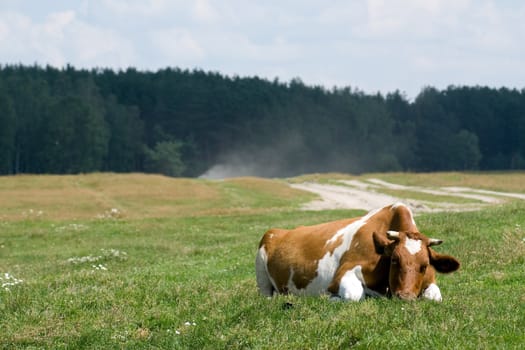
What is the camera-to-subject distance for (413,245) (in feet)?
40.2

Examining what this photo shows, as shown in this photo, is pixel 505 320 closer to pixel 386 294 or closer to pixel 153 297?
pixel 386 294

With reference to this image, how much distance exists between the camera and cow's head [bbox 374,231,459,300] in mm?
12023

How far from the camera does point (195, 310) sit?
12984mm

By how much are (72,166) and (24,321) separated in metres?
157

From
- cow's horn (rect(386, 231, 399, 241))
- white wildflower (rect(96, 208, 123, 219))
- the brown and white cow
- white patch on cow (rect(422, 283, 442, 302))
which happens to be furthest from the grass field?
Result: white wildflower (rect(96, 208, 123, 219))

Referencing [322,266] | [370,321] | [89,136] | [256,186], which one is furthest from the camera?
[89,136]

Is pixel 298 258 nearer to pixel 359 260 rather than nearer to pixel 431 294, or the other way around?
pixel 359 260

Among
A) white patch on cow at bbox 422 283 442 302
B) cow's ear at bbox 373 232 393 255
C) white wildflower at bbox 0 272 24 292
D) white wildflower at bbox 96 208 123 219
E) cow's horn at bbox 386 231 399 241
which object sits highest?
cow's horn at bbox 386 231 399 241

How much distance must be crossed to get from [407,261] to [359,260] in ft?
3.44

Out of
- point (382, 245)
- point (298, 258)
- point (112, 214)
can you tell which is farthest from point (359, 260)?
point (112, 214)

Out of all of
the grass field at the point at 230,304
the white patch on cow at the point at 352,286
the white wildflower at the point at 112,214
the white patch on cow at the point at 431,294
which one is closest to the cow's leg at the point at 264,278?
the grass field at the point at 230,304

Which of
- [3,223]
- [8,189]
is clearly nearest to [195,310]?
[3,223]

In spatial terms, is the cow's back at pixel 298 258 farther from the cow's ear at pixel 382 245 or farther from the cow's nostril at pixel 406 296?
the cow's nostril at pixel 406 296

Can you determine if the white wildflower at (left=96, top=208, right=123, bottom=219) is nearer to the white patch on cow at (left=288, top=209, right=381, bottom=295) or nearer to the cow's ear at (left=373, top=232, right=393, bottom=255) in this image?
the white patch on cow at (left=288, top=209, right=381, bottom=295)
